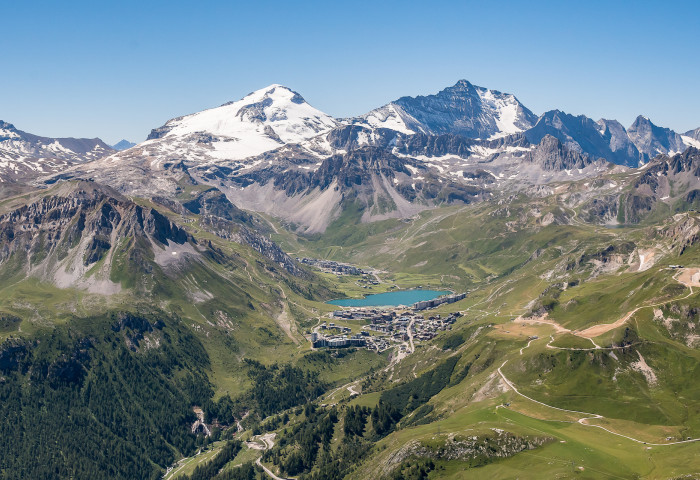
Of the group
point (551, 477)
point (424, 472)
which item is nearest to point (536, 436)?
point (551, 477)

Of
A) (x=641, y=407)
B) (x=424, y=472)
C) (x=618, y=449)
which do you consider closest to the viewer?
(x=618, y=449)

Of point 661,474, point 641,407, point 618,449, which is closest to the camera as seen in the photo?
point 661,474

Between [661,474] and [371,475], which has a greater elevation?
[661,474]

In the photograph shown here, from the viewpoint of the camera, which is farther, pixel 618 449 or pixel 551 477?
pixel 618 449

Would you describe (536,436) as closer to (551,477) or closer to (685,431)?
(551,477)

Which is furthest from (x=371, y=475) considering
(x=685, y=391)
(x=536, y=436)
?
(x=685, y=391)

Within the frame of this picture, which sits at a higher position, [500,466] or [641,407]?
[641,407]

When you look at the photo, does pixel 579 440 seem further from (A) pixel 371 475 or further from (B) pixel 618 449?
(A) pixel 371 475

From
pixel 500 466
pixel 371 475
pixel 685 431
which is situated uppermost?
pixel 685 431

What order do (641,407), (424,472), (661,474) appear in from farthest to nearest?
(641,407) < (424,472) < (661,474)
